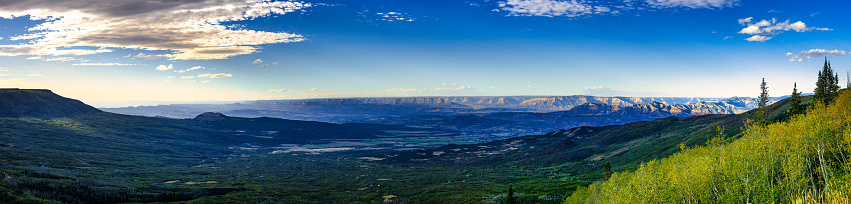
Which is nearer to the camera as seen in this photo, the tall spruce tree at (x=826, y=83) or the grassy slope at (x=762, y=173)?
the grassy slope at (x=762, y=173)

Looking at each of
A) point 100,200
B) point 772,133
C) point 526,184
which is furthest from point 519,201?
point 100,200

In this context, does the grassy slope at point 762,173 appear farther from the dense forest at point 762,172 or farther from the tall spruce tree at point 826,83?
the tall spruce tree at point 826,83

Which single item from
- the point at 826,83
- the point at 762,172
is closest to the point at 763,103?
the point at 826,83

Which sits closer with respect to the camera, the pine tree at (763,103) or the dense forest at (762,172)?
the dense forest at (762,172)

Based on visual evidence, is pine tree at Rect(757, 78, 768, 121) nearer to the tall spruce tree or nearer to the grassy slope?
the tall spruce tree

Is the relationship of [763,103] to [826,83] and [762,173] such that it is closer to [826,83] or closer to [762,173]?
[826,83]

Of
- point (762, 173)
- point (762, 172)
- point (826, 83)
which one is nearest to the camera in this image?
point (762, 173)

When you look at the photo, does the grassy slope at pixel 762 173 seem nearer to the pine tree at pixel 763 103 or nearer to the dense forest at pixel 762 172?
the dense forest at pixel 762 172

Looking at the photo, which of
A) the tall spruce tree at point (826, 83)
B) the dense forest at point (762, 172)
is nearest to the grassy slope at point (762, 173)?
the dense forest at point (762, 172)

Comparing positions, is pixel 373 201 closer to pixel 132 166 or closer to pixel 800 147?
pixel 800 147

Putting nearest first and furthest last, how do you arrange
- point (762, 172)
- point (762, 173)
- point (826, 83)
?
point (762, 173) → point (762, 172) → point (826, 83)

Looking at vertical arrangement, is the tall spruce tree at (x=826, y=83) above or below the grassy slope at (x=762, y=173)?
above
